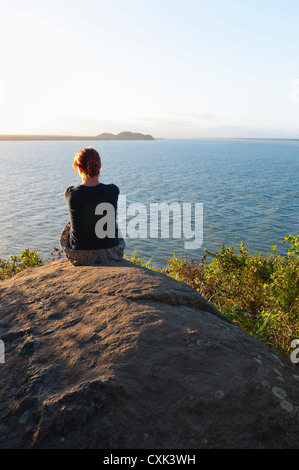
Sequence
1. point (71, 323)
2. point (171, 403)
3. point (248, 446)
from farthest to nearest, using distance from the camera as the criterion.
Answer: point (71, 323)
point (171, 403)
point (248, 446)

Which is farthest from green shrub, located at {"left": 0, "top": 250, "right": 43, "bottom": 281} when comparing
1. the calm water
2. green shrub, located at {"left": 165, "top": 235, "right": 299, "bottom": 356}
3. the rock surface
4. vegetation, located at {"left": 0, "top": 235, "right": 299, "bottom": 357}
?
the calm water

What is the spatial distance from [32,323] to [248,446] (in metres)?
2.41

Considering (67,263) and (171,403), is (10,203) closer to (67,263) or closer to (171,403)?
(67,263)

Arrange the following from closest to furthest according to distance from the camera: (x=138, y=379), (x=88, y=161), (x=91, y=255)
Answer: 1. (x=138, y=379)
2. (x=88, y=161)
3. (x=91, y=255)

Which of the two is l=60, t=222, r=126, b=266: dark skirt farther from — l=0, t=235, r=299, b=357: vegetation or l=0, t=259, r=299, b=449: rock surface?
l=0, t=235, r=299, b=357: vegetation

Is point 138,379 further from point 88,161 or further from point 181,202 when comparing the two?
point 181,202

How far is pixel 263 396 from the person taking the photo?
2.90 m

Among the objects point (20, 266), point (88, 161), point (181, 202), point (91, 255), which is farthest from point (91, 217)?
point (181, 202)

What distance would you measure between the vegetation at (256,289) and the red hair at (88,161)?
10.3 feet

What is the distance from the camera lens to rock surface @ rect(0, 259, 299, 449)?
2611 mm

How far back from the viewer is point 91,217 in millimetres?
5777

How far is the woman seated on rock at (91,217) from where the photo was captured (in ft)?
18.7

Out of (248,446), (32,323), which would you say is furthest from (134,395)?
(32,323)

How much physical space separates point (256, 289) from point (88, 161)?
4.27 m
